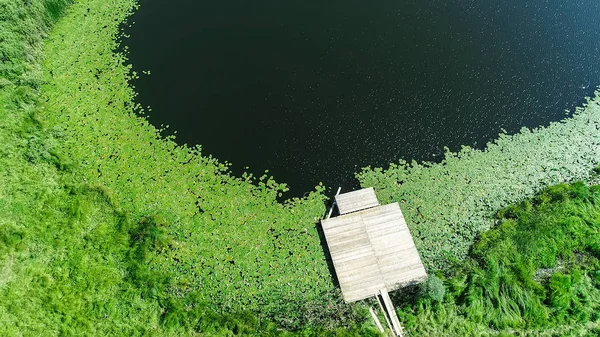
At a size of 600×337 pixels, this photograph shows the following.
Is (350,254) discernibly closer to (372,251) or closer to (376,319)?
(372,251)

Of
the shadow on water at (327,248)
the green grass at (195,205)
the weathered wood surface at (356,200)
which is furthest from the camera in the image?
the weathered wood surface at (356,200)

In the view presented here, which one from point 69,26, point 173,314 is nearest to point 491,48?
point 173,314

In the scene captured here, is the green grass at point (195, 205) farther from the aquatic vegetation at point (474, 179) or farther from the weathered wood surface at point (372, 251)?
the aquatic vegetation at point (474, 179)

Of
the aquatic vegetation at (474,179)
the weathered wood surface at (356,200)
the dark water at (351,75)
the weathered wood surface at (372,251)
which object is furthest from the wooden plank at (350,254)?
the dark water at (351,75)

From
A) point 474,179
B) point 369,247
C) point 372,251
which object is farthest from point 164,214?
point 474,179

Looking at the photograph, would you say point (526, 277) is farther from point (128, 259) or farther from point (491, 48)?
point (128, 259)

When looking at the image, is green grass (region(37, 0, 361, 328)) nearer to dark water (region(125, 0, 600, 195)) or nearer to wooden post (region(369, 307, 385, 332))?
wooden post (region(369, 307, 385, 332))
